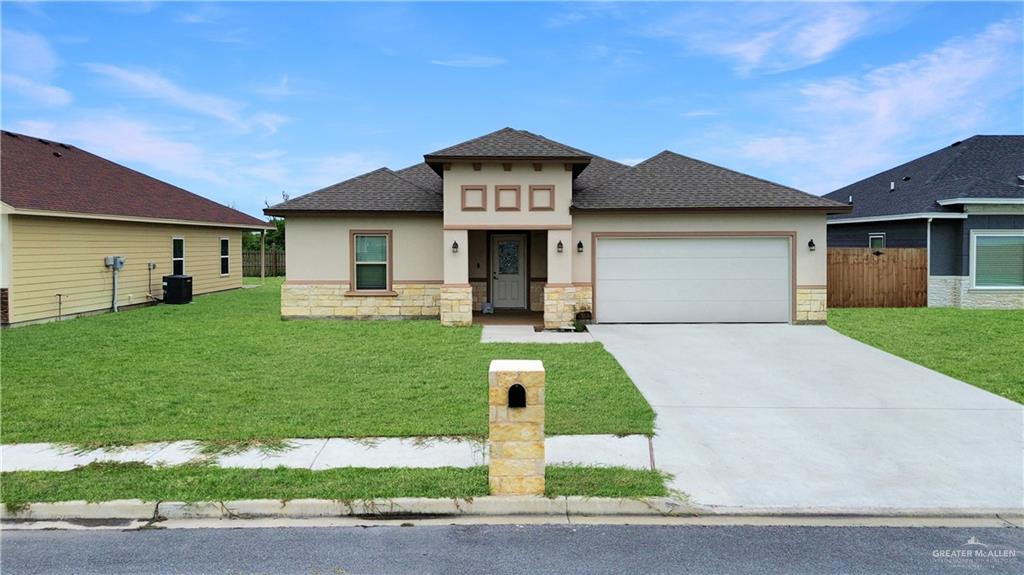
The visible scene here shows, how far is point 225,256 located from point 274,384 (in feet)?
63.6

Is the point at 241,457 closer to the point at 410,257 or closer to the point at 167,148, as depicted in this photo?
the point at 410,257

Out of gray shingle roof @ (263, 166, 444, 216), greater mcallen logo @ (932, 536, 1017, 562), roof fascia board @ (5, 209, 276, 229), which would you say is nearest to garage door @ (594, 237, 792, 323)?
gray shingle roof @ (263, 166, 444, 216)

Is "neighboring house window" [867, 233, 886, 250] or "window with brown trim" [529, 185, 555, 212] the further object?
"neighboring house window" [867, 233, 886, 250]

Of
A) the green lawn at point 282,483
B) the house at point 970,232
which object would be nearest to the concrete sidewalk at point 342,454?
the green lawn at point 282,483

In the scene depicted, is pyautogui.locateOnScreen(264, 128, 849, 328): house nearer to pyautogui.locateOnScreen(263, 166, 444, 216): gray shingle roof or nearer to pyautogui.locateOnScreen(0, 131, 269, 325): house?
pyautogui.locateOnScreen(263, 166, 444, 216): gray shingle roof

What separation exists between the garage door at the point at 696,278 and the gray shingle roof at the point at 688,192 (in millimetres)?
842

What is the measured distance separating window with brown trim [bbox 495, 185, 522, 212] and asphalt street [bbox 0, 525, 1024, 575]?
11012 millimetres

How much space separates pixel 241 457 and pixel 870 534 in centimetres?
528

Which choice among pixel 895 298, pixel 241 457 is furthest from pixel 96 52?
pixel 895 298

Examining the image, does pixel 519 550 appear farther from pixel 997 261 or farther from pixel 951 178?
pixel 951 178

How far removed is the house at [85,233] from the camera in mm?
15008

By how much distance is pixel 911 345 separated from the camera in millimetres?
12500

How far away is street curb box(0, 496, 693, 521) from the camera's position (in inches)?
193

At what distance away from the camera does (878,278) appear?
62.8 feet
